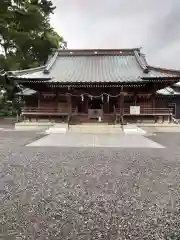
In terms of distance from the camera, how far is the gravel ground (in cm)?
340

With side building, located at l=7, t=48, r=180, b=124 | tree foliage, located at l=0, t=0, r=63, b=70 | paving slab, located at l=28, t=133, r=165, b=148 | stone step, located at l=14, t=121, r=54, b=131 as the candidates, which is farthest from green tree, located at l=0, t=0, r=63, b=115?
paving slab, located at l=28, t=133, r=165, b=148

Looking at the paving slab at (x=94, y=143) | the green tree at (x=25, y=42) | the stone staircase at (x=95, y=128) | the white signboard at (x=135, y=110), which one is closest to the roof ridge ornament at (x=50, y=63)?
the green tree at (x=25, y=42)

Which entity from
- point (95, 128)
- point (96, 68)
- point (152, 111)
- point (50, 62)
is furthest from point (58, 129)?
point (50, 62)

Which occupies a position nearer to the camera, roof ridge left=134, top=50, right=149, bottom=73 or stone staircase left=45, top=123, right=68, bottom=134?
stone staircase left=45, top=123, right=68, bottom=134

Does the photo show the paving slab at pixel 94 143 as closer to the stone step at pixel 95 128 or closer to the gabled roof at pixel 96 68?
the stone step at pixel 95 128

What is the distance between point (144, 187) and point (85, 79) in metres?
18.0

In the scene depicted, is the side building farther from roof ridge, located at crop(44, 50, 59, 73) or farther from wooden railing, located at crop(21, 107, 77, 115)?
roof ridge, located at crop(44, 50, 59, 73)

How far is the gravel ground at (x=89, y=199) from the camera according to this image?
3396 millimetres

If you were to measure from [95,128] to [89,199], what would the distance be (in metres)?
15.5

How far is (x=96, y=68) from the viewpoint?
25641mm

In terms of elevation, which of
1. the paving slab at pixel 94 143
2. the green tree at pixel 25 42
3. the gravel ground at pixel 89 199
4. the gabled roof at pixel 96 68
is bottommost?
the paving slab at pixel 94 143

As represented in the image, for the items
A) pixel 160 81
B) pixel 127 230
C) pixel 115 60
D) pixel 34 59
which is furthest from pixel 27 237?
pixel 34 59

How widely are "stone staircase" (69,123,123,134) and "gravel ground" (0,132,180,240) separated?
1104 cm

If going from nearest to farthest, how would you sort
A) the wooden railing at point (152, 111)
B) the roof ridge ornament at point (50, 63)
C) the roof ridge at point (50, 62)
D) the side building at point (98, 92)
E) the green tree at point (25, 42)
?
1. the side building at point (98, 92)
2. the wooden railing at point (152, 111)
3. the roof ridge ornament at point (50, 63)
4. the roof ridge at point (50, 62)
5. the green tree at point (25, 42)
